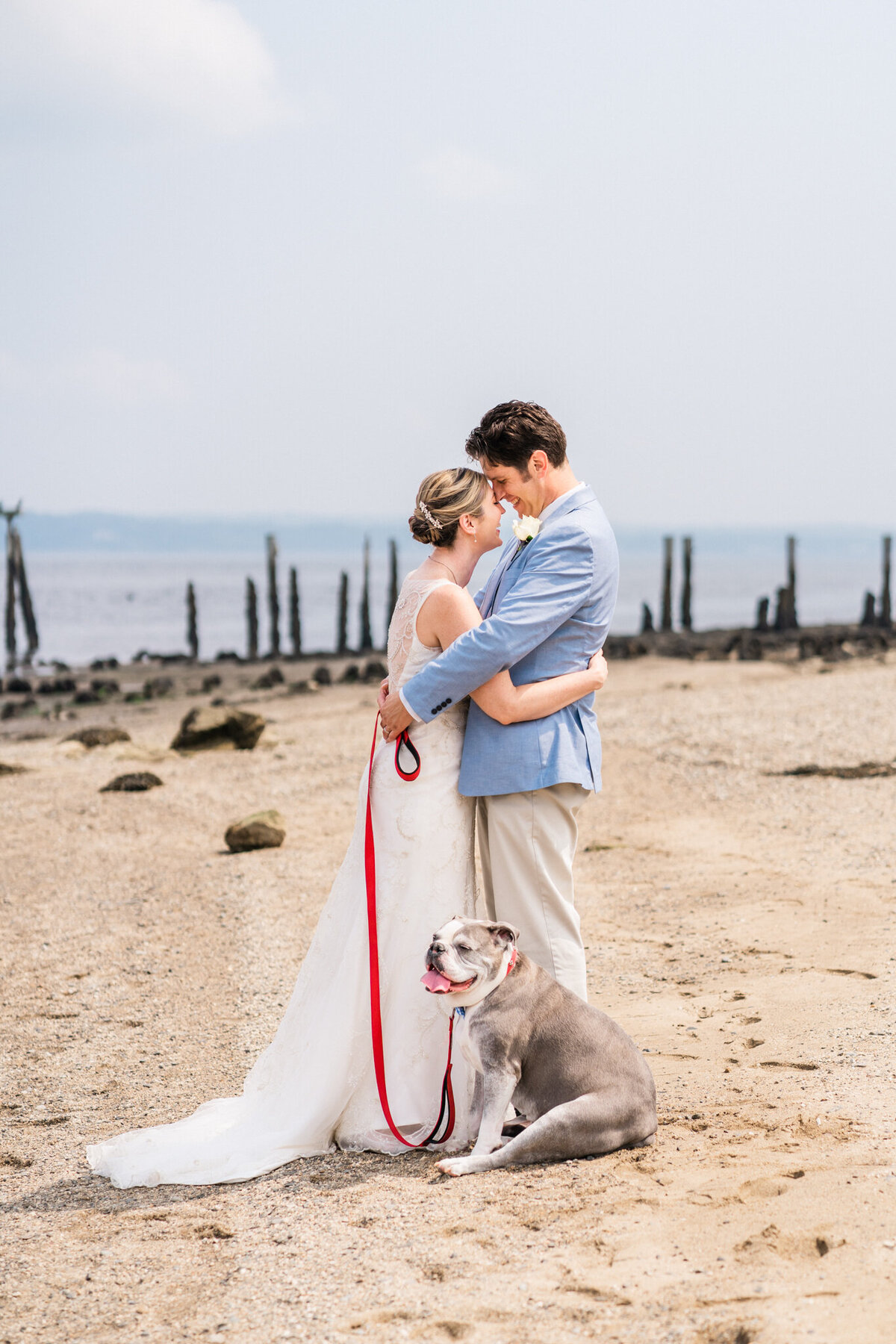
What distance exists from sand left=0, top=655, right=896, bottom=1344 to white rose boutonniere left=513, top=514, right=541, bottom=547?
2075mm

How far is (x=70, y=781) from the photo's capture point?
47.3 feet

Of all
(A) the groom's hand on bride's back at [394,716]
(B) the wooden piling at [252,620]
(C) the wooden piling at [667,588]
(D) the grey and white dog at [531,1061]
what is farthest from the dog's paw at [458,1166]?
(C) the wooden piling at [667,588]

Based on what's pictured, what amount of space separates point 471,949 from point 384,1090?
2.68ft

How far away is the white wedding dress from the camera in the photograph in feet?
14.3

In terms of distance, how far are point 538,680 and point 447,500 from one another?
0.69 metres

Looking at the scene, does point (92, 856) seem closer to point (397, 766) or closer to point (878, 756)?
point (397, 766)

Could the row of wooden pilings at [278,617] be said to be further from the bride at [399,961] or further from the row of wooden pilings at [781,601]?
the bride at [399,961]

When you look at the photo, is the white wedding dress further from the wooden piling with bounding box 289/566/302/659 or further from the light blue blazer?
the wooden piling with bounding box 289/566/302/659

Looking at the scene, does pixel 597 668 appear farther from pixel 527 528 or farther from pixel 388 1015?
pixel 388 1015

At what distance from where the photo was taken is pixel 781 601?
125 ft

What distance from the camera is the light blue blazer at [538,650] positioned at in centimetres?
405

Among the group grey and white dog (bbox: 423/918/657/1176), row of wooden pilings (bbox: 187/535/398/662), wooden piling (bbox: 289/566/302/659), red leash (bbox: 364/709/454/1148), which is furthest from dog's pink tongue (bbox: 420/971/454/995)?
wooden piling (bbox: 289/566/302/659)

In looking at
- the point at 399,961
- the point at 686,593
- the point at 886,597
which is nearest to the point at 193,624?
the point at 686,593

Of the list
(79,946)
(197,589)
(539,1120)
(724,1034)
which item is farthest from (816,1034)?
(197,589)
